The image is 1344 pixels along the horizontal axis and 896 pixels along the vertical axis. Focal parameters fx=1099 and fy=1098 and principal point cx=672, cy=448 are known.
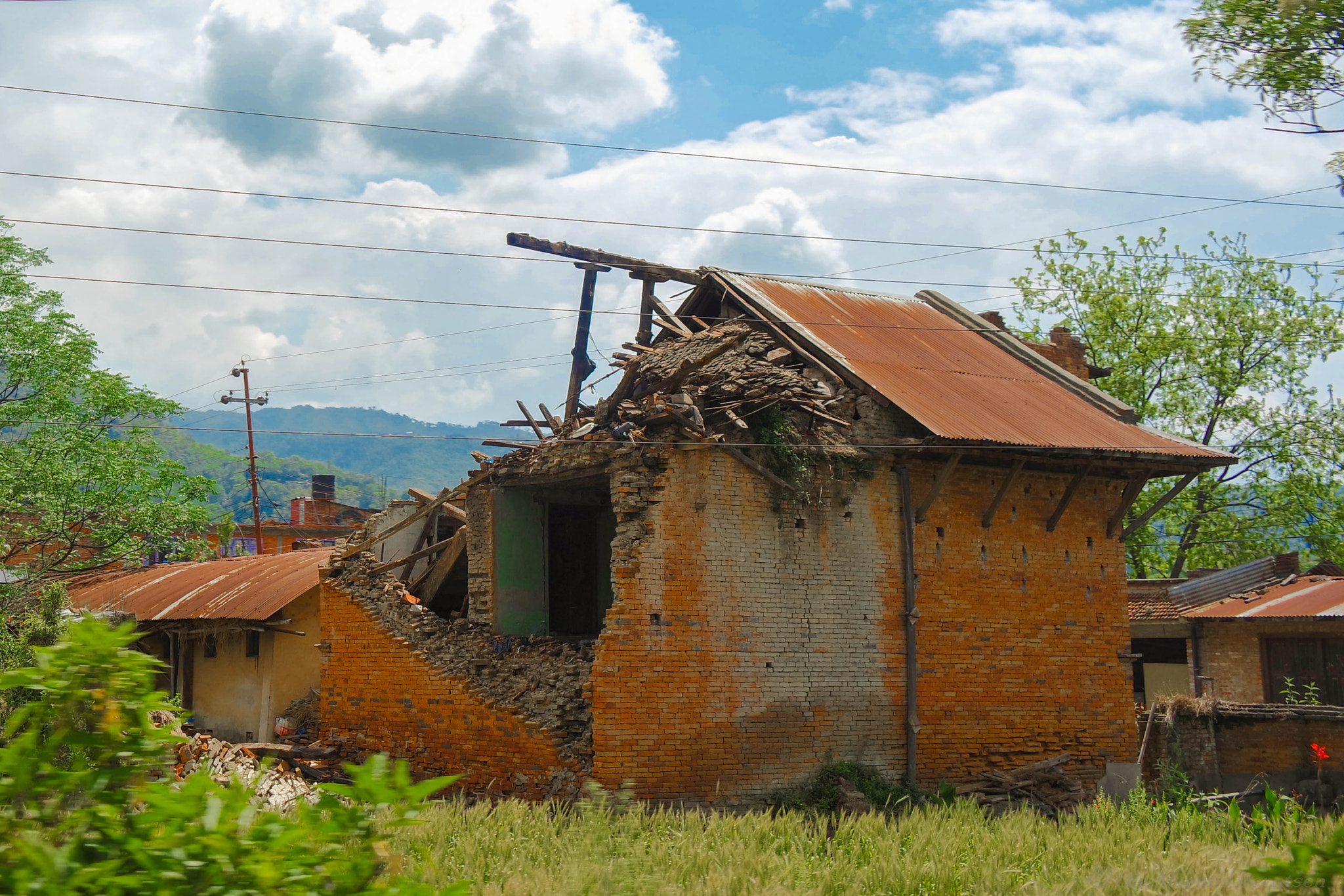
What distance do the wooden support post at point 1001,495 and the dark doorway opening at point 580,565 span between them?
559cm

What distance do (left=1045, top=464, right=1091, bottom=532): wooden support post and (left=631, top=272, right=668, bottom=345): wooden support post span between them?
22.4ft

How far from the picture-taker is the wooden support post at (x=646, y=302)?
1795 centimetres

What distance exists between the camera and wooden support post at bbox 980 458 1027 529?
599 inches

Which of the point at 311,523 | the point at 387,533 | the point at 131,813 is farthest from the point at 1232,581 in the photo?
the point at 311,523

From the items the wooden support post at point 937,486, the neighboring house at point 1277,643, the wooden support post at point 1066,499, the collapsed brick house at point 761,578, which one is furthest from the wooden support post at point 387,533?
the neighboring house at point 1277,643

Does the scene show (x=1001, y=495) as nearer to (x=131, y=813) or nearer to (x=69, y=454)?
(x=131, y=813)

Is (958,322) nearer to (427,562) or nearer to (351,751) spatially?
(427,562)

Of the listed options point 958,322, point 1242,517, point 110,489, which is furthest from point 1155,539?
point 110,489

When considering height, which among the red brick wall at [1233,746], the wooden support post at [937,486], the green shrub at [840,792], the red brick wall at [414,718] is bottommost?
the red brick wall at [1233,746]

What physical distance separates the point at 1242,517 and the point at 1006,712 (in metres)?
20.1

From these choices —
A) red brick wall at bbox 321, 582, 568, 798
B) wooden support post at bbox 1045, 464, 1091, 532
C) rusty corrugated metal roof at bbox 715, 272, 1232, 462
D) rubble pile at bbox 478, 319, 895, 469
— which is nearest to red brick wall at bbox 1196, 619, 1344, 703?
rusty corrugated metal roof at bbox 715, 272, 1232, 462

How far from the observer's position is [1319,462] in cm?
3134

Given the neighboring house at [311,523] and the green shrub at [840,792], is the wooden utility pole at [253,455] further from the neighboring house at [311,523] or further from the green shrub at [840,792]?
the green shrub at [840,792]

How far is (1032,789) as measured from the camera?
15.2 m
